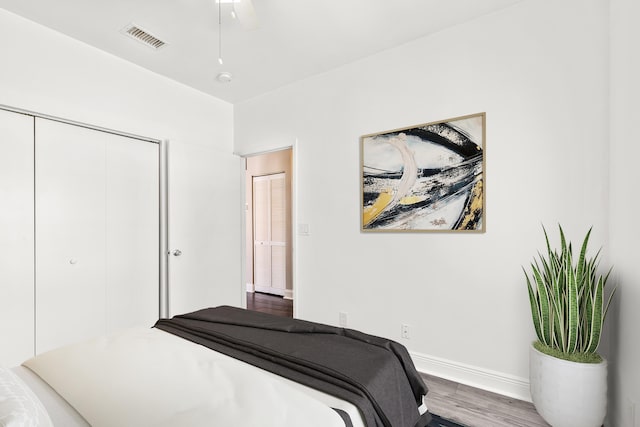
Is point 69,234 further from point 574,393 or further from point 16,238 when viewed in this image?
point 574,393

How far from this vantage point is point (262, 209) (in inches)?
213

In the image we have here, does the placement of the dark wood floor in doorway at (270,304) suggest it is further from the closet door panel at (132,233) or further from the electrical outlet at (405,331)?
the electrical outlet at (405,331)

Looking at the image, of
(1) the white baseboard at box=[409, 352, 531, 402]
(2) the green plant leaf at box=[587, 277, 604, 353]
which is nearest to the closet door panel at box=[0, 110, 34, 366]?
(1) the white baseboard at box=[409, 352, 531, 402]

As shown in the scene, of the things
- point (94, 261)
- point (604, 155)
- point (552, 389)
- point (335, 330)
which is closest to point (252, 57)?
point (94, 261)

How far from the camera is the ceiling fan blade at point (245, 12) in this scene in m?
1.64

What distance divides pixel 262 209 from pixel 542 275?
13.8 feet

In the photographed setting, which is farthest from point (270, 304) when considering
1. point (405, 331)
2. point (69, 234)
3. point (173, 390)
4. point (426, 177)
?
point (173, 390)

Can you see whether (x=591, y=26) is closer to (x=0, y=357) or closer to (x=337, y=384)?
(x=337, y=384)

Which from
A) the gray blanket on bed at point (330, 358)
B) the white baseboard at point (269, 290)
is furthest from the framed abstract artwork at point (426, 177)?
the white baseboard at point (269, 290)

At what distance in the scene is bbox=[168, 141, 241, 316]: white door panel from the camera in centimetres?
306

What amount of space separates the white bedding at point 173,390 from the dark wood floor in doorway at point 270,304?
112 inches

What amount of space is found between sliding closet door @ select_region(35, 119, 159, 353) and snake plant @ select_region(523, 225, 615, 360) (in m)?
3.05

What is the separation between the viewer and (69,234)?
2.47 metres

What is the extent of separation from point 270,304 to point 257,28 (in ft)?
11.7
